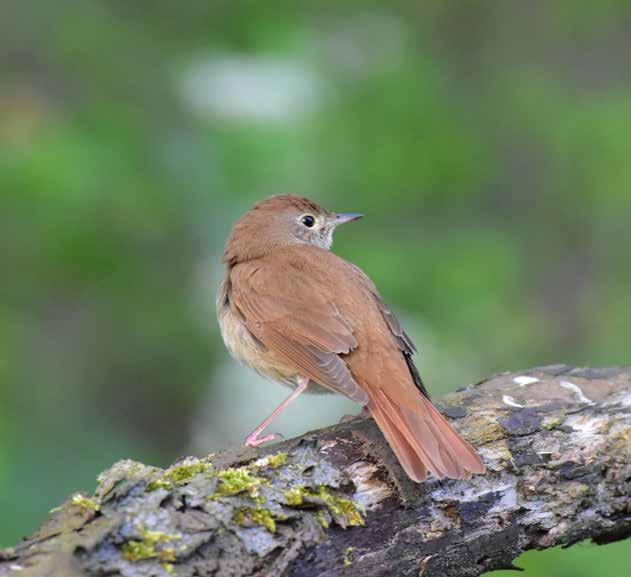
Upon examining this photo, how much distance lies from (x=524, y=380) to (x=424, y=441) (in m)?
0.87

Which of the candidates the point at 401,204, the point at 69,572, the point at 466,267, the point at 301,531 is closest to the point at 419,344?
the point at 466,267

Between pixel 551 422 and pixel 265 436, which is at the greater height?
pixel 265 436

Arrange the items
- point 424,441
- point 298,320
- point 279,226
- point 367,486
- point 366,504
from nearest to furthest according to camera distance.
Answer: point 366,504 < point 367,486 < point 424,441 < point 298,320 < point 279,226

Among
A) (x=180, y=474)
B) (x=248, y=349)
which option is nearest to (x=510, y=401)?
(x=248, y=349)

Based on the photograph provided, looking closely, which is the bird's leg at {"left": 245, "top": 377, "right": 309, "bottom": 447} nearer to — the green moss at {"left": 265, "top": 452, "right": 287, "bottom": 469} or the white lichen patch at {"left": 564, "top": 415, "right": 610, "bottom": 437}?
the green moss at {"left": 265, "top": 452, "right": 287, "bottom": 469}

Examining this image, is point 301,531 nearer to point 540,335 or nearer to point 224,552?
point 224,552

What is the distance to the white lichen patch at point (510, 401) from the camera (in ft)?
13.3

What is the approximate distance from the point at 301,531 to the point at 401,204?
3886 millimetres

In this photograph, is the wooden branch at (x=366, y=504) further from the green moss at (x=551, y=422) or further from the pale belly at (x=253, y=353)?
the pale belly at (x=253, y=353)

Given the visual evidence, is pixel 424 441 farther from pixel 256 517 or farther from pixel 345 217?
pixel 345 217

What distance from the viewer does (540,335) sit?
7.47 metres

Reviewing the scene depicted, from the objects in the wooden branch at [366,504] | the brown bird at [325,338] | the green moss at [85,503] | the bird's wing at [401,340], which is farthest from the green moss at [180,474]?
the bird's wing at [401,340]

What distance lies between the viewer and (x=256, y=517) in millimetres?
3098

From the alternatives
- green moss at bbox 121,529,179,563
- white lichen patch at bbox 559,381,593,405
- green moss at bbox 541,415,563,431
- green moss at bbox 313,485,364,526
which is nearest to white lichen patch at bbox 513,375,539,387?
white lichen patch at bbox 559,381,593,405
